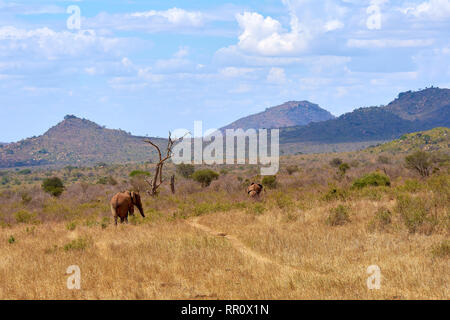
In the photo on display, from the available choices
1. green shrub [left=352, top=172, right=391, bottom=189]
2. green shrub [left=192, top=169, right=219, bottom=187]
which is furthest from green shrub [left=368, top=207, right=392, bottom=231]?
green shrub [left=192, top=169, right=219, bottom=187]

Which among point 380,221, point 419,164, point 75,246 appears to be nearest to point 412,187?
point 380,221

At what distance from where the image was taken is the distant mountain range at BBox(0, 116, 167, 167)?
13650 centimetres

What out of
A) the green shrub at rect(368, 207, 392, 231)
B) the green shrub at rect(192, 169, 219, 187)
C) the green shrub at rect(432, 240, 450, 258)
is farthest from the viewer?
the green shrub at rect(192, 169, 219, 187)

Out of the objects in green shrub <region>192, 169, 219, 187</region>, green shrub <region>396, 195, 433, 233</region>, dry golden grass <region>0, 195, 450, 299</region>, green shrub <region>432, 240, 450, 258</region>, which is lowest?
dry golden grass <region>0, 195, 450, 299</region>

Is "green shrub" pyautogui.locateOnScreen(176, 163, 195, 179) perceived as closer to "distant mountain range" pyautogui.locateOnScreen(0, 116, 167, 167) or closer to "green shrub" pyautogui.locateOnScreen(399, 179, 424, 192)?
"green shrub" pyautogui.locateOnScreen(399, 179, 424, 192)

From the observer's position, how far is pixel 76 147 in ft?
488

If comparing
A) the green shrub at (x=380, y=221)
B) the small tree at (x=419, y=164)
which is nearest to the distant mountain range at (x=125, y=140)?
the small tree at (x=419, y=164)

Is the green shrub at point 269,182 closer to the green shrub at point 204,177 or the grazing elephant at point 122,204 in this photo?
the green shrub at point 204,177

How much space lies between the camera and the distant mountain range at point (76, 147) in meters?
136

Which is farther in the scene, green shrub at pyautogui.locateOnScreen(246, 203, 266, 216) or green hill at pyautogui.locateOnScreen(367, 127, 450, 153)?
green hill at pyautogui.locateOnScreen(367, 127, 450, 153)

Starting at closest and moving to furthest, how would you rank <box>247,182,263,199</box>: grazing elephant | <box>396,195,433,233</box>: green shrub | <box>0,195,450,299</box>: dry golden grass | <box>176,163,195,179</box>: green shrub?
1. <box>0,195,450,299</box>: dry golden grass
2. <box>396,195,433,233</box>: green shrub
3. <box>247,182,263,199</box>: grazing elephant
4. <box>176,163,195,179</box>: green shrub

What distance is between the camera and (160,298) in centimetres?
941
